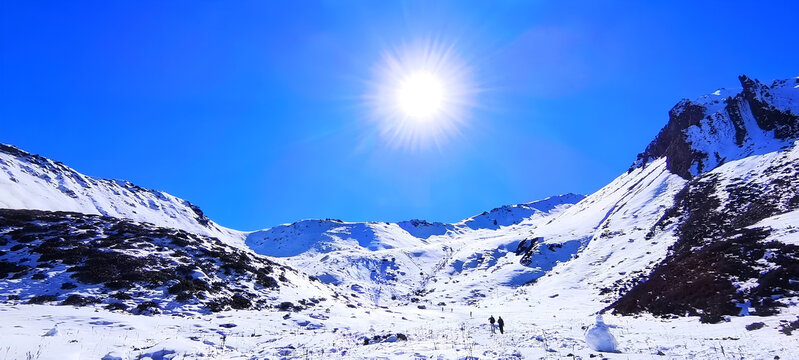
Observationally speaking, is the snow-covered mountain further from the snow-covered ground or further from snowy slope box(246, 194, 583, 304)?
snowy slope box(246, 194, 583, 304)

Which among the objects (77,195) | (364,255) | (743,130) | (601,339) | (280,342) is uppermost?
(77,195)

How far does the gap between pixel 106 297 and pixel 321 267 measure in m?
84.0

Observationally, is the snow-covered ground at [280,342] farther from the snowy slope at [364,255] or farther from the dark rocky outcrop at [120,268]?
the snowy slope at [364,255]

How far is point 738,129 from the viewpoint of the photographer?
298 ft

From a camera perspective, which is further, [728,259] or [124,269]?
[124,269]

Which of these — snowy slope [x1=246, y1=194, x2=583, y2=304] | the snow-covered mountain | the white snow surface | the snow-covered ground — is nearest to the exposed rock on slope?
the snow-covered mountain

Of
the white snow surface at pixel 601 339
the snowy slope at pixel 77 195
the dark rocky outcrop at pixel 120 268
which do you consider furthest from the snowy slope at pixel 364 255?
the white snow surface at pixel 601 339

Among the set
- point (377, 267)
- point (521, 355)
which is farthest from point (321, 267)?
point (521, 355)

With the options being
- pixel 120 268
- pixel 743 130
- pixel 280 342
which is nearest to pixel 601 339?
pixel 280 342

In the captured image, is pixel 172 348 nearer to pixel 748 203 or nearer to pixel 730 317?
pixel 730 317

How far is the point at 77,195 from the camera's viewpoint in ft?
353

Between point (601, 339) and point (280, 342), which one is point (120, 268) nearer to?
point (280, 342)

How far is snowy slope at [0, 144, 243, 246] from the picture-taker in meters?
88.8

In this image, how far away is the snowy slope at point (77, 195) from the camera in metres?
88.8
